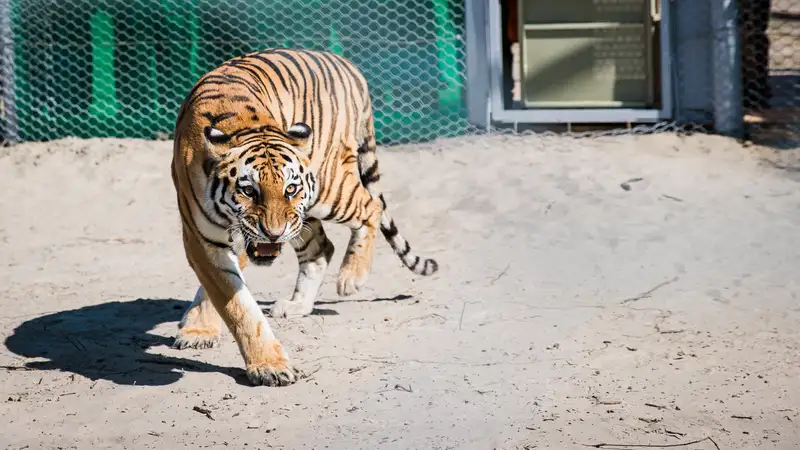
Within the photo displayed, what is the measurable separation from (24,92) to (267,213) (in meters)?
5.43

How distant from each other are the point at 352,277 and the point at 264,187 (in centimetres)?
131

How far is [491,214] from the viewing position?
677 cm

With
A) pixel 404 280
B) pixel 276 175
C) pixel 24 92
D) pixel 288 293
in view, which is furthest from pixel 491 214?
pixel 24 92

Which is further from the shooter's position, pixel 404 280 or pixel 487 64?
pixel 487 64

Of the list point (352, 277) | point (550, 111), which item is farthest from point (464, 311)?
point (550, 111)

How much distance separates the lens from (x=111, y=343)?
486cm

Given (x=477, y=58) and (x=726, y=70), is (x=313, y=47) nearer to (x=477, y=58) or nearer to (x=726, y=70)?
(x=477, y=58)

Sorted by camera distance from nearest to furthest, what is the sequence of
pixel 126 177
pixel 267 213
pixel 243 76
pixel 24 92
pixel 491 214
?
pixel 267 213 < pixel 243 76 < pixel 491 214 < pixel 126 177 < pixel 24 92

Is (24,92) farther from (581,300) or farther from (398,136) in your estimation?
(581,300)

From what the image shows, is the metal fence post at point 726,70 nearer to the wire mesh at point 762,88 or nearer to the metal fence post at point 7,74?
the wire mesh at point 762,88

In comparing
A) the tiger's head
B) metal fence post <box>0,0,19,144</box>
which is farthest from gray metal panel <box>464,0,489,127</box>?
the tiger's head

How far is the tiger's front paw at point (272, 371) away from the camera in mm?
4098

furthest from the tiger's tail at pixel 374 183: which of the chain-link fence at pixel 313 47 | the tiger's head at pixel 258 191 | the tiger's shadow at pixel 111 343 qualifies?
the chain-link fence at pixel 313 47

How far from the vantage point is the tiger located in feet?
13.2
